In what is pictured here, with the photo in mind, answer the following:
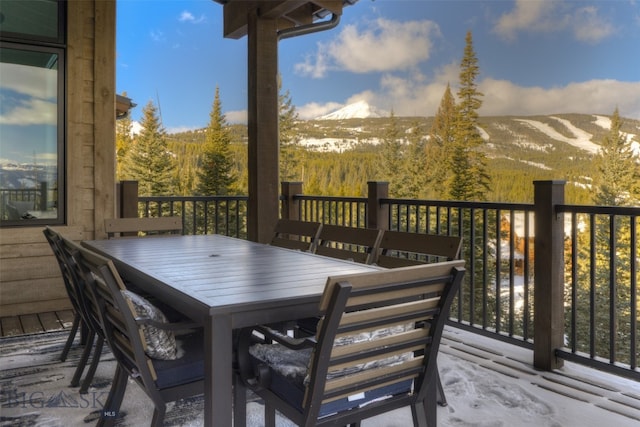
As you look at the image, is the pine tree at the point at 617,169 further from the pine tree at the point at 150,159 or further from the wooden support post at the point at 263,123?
the wooden support post at the point at 263,123

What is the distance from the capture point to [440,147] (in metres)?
26.9

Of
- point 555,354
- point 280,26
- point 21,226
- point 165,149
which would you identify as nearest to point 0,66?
point 21,226

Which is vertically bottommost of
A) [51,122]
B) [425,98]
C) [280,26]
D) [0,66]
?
[51,122]

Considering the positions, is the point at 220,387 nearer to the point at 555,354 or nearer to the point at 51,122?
the point at 555,354

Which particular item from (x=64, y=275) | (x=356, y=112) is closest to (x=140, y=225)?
(x=64, y=275)

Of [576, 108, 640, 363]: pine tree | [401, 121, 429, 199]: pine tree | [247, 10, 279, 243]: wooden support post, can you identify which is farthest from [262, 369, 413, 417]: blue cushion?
[401, 121, 429, 199]: pine tree

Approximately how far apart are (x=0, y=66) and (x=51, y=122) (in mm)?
→ 572

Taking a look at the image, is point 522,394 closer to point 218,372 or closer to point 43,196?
point 218,372

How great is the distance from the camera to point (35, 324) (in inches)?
156

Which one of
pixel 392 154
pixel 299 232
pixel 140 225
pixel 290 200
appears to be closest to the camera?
pixel 299 232

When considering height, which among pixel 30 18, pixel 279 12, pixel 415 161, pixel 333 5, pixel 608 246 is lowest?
pixel 608 246

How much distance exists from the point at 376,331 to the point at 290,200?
406 centimetres

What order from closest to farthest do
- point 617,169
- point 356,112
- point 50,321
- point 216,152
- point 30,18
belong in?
point 50,321, point 30,18, point 617,169, point 216,152, point 356,112

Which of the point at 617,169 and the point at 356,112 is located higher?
the point at 356,112
